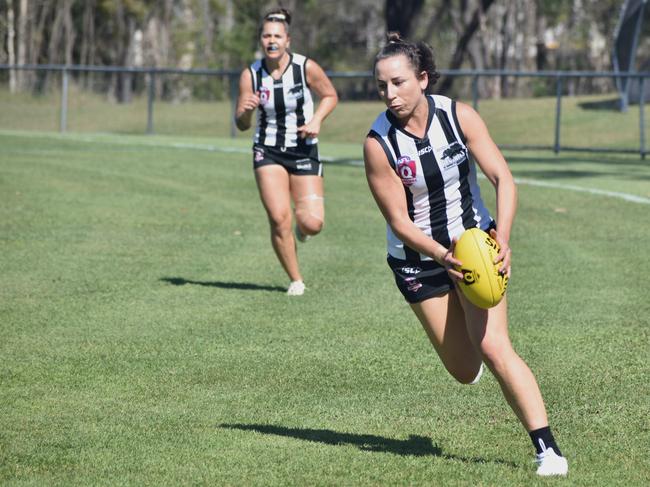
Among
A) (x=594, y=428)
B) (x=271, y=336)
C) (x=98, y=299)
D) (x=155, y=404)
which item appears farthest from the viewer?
(x=98, y=299)

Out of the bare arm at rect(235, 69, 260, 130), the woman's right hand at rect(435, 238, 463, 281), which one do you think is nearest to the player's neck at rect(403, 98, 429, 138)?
the woman's right hand at rect(435, 238, 463, 281)

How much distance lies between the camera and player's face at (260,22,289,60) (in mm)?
10227

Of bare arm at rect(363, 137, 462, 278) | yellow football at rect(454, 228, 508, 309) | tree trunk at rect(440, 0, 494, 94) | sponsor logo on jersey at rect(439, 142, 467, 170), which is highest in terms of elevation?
tree trunk at rect(440, 0, 494, 94)

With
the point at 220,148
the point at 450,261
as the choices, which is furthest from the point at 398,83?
the point at 220,148

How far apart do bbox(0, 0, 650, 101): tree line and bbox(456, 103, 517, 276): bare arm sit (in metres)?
40.0

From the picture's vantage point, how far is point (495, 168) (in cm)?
567

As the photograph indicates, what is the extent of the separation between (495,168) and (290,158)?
16.6 feet

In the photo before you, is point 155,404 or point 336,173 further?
point 336,173

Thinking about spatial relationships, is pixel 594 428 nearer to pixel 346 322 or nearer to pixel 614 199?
pixel 346 322

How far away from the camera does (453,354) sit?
19.7 feet

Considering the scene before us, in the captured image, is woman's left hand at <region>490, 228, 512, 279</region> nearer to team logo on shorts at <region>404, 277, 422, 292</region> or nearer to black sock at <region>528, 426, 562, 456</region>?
team logo on shorts at <region>404, 277, 422, 292</region>

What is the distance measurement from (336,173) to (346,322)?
12.9 meters

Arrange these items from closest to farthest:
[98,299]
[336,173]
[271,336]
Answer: [271,336] < [98,299] < [336,173]

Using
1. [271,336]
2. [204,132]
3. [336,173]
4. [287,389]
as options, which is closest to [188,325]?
[271,336]
